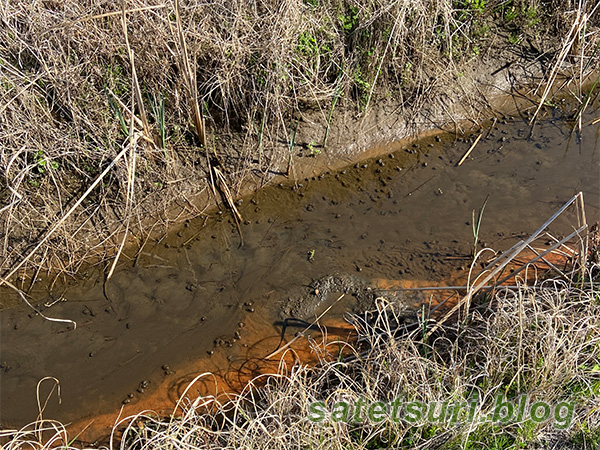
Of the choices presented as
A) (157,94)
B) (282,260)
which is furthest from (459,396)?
(157,94)

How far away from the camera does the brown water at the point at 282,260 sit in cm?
374

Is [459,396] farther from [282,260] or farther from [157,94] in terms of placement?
[157,94]

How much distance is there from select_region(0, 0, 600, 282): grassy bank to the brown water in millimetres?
364

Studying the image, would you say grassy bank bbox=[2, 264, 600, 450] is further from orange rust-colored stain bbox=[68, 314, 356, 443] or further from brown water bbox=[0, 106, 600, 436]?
brown water bbox=[0, 106, 600, 436]

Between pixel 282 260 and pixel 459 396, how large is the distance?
1.89m

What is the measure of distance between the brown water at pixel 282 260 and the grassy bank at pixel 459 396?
525mm

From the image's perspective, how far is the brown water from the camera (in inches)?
147

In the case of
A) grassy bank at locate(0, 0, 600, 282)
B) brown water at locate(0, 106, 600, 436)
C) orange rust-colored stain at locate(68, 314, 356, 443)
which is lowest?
Answer: orange rust-colored stain at locate(68, 314, 356, 443)

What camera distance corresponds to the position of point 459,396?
2902 mm

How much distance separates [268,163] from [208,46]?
1.11 metres

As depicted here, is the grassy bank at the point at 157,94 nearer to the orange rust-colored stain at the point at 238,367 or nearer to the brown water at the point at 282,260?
the brown water at the point at 282,260

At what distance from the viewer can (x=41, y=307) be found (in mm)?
4039

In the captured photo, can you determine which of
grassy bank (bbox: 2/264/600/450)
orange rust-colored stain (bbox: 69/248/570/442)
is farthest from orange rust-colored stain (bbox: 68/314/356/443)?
grassy bank (bbox: 2/264/600/450)

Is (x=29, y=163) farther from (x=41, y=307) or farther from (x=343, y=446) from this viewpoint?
(x=343, y=446)
